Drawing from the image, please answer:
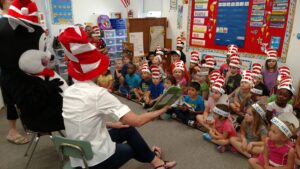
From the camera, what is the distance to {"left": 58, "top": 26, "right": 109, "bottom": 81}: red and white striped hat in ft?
4.12

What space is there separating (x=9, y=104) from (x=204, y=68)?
2637 mm

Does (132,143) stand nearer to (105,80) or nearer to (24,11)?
(24,11)

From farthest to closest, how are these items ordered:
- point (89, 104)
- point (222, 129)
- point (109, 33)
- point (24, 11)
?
1. point (109, 33)
2. point (222, 129)
3. point (24, 11)
4. point (89, 104)

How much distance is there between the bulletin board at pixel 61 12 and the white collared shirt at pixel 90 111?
4429 mm

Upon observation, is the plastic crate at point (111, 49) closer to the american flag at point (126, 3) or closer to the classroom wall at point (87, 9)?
the classroom wall at point (87, 9)

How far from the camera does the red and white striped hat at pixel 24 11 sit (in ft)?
6.06

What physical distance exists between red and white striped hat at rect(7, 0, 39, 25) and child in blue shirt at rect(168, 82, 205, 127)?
5.91 feet

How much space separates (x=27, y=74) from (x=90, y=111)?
98 cm

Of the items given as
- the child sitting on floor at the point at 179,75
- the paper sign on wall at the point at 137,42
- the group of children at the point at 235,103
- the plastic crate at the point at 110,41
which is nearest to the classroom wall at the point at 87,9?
the plastic crate at the point at 110,41

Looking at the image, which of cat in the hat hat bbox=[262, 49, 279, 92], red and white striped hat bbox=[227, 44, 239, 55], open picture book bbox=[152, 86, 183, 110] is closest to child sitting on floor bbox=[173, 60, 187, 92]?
red and white striped hat bbox=[227, 44, 239, 55]

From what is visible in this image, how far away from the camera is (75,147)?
4.18 feet

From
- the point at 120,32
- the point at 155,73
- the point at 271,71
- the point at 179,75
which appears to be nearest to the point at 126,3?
the point at 120,32

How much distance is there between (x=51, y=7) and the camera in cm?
508

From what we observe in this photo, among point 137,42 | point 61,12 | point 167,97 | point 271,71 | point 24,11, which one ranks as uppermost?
point 61,12
